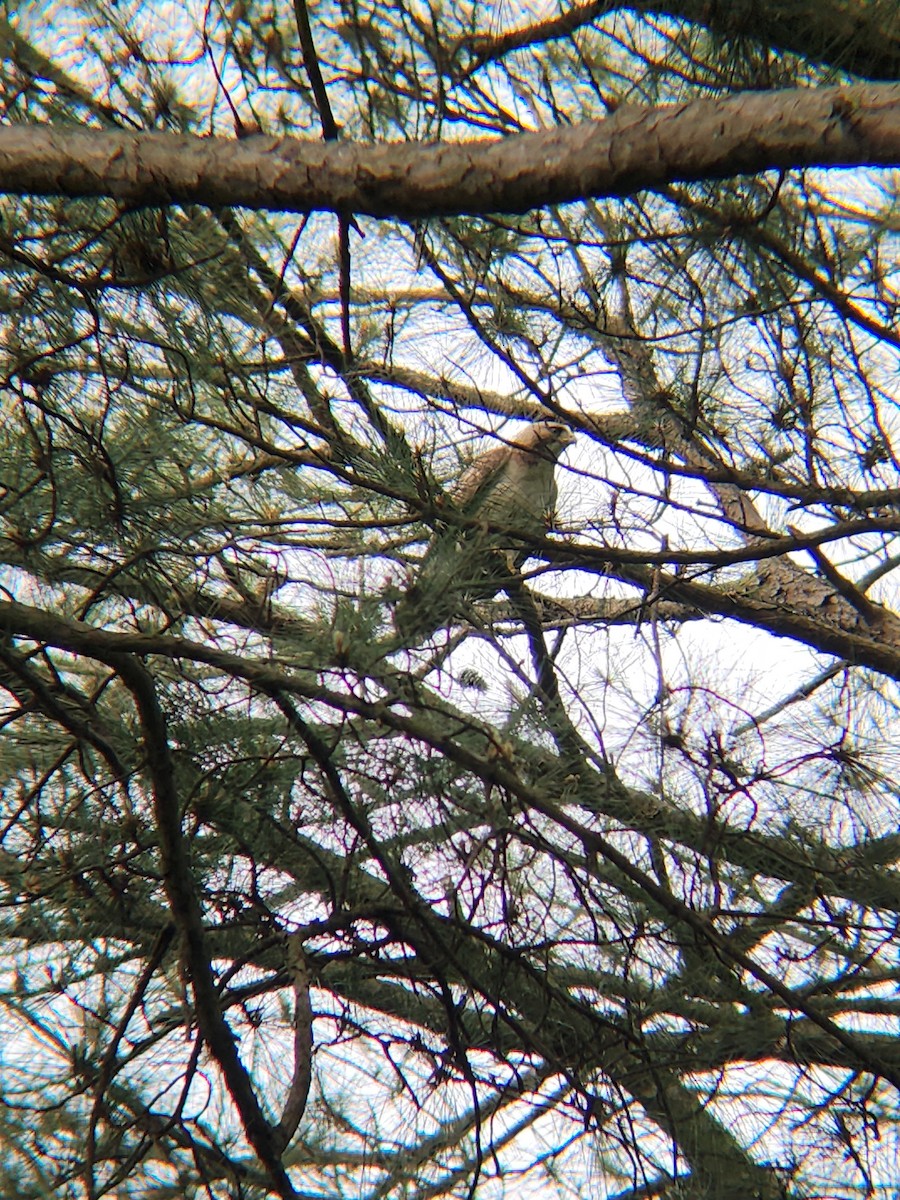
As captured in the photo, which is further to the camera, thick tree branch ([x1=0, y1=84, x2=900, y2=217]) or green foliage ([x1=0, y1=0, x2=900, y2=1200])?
green foliage ([x1=0, y1=0, x2=900, y2=1200])

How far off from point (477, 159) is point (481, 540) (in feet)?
2.56

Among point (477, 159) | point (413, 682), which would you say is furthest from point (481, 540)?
point (477, 159)

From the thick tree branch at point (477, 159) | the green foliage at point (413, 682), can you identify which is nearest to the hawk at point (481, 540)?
the green foliage at point (413, 682)

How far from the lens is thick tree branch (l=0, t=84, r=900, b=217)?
95 cm

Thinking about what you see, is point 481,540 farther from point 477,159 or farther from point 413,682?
point 477,159

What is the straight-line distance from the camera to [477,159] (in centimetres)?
104

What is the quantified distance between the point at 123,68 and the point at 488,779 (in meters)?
1.12

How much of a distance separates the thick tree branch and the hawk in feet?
1.94

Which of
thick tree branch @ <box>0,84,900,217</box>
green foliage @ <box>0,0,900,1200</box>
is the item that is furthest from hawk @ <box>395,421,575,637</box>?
thick tree branch @ <box>0,84,900,217</box>

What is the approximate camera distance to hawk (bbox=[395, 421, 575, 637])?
5.08ft

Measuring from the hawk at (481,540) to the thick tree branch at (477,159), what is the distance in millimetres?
591

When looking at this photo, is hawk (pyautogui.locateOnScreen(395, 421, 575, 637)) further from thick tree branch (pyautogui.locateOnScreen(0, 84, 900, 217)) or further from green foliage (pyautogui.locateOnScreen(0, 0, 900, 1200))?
thick tree branch (pyautogui.locateOnScreen(0, 84, 900, 217))

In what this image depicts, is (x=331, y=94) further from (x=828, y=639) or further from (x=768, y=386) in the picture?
(x=828, y=639)

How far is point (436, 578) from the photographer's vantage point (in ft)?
5.12
